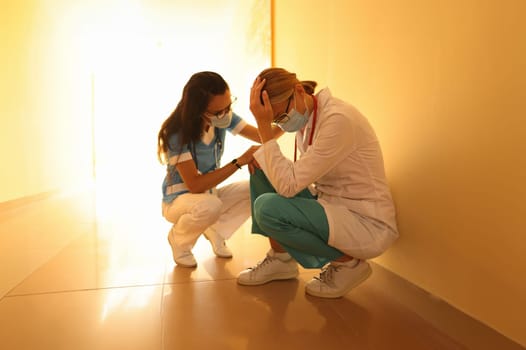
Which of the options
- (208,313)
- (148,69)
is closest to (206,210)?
(208,313)

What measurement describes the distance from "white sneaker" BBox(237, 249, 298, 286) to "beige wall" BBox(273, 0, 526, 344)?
15.5 inches

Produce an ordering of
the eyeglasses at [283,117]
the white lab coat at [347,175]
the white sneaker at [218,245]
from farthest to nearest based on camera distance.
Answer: the white sneaker at [218,245] < the eyeglasses at [283,117] < the white lab coat at [347,175]

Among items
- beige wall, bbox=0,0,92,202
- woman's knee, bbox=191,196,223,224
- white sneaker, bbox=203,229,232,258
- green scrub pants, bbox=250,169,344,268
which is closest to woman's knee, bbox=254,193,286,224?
green scrub pants, bbox=250,169,344,268

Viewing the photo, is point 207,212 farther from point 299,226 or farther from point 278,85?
point 278,85

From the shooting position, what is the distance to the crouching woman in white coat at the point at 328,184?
4.59ft

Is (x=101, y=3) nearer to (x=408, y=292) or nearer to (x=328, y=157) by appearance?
(x=328, y=157)

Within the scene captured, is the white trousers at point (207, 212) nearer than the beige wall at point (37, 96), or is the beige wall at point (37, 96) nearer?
the beige wall at point (37, 96)

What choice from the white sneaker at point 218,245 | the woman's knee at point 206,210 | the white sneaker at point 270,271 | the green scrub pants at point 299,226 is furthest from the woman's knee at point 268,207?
the white sneaker at point 218,245

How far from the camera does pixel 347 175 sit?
147cm

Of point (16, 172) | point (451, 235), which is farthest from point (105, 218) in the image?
point (451, 235)

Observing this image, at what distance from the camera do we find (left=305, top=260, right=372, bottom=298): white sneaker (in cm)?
150

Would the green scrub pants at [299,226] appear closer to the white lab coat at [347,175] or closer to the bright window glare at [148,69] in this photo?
the white lab coat at [347,175]

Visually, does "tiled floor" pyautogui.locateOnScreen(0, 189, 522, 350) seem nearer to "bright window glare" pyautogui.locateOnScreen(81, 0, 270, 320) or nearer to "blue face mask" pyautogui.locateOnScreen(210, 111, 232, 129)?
"blue face mask" pyautogui.locateOnScreen(210, 111, 232, 129)

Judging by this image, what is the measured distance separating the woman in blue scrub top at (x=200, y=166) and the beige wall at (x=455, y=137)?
2.05ft
